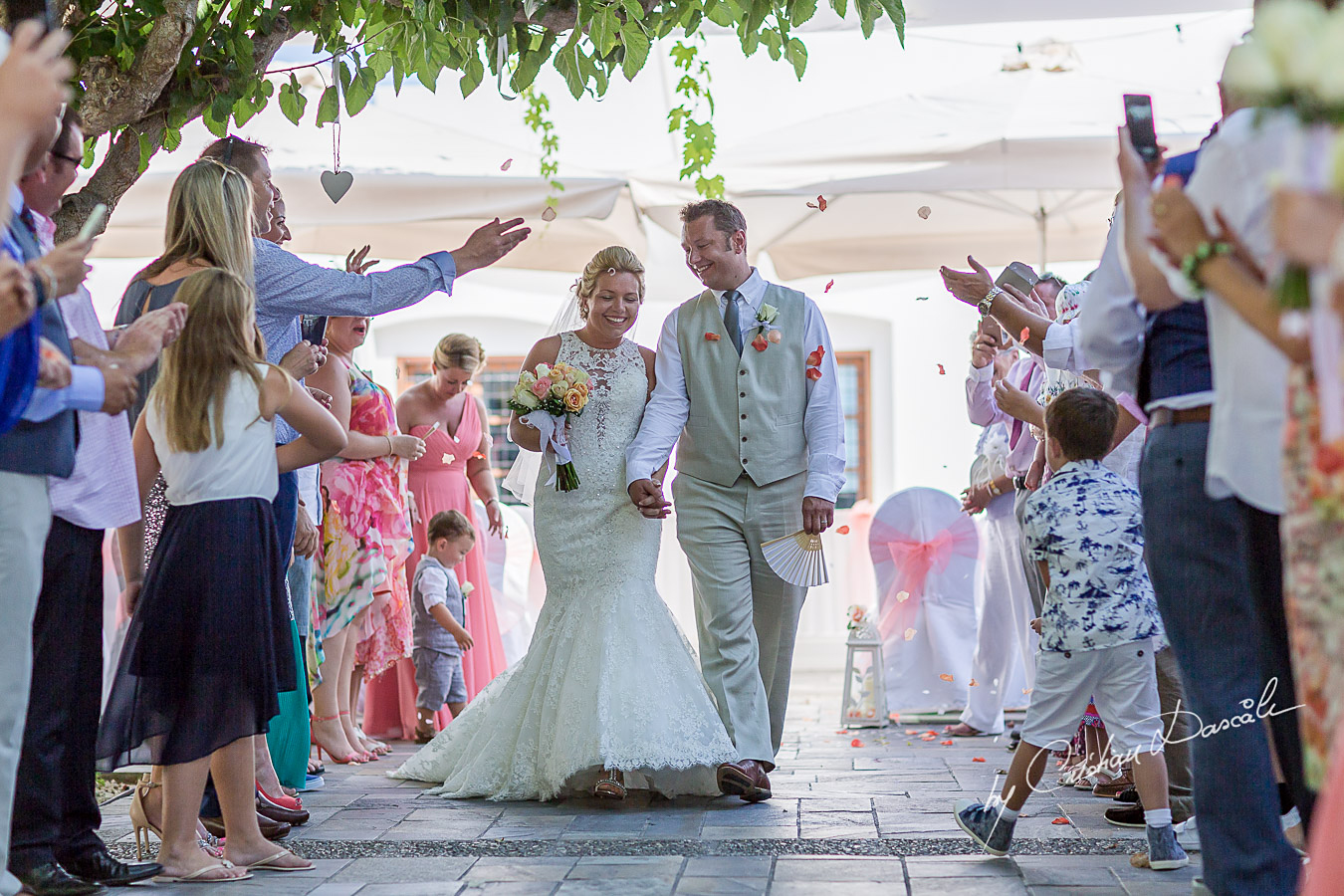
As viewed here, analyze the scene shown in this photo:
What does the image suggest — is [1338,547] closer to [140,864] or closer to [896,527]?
[140,864]

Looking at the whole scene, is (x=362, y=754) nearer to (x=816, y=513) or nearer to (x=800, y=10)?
(x=816, y=513)

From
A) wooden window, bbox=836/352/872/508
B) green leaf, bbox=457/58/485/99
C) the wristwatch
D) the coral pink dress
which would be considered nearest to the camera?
the wristwatch

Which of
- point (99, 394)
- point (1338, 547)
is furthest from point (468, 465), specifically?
point (1338, 547)

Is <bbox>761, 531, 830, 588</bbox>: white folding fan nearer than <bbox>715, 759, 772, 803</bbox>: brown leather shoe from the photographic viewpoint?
No

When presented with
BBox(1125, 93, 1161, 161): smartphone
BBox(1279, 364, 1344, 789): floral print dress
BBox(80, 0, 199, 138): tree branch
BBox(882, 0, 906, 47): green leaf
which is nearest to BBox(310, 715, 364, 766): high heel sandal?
BBox(80, 0, 199, 138): tree branch

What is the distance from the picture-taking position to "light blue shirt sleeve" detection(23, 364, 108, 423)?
250 centimetres

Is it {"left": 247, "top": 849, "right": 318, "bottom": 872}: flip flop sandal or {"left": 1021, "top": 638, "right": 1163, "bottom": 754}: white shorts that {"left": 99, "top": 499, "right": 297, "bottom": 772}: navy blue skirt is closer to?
{"left": 247, "top": 849, "right": 318, "bottom": 872}: flip flop sandal

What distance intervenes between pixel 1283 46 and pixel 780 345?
3.22 m

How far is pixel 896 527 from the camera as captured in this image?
7.00m

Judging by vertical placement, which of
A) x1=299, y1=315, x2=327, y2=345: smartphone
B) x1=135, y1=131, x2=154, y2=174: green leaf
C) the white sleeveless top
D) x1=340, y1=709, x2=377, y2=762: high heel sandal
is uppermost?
x1=135, y1=131, x2=154, y2=174: green leaf

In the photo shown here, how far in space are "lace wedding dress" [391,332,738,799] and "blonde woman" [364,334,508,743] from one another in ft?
4.98

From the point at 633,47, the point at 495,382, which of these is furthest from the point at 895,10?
the point at 495,382

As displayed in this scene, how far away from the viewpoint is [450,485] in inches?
257

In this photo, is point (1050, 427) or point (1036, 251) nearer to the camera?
point (1050, 427)
